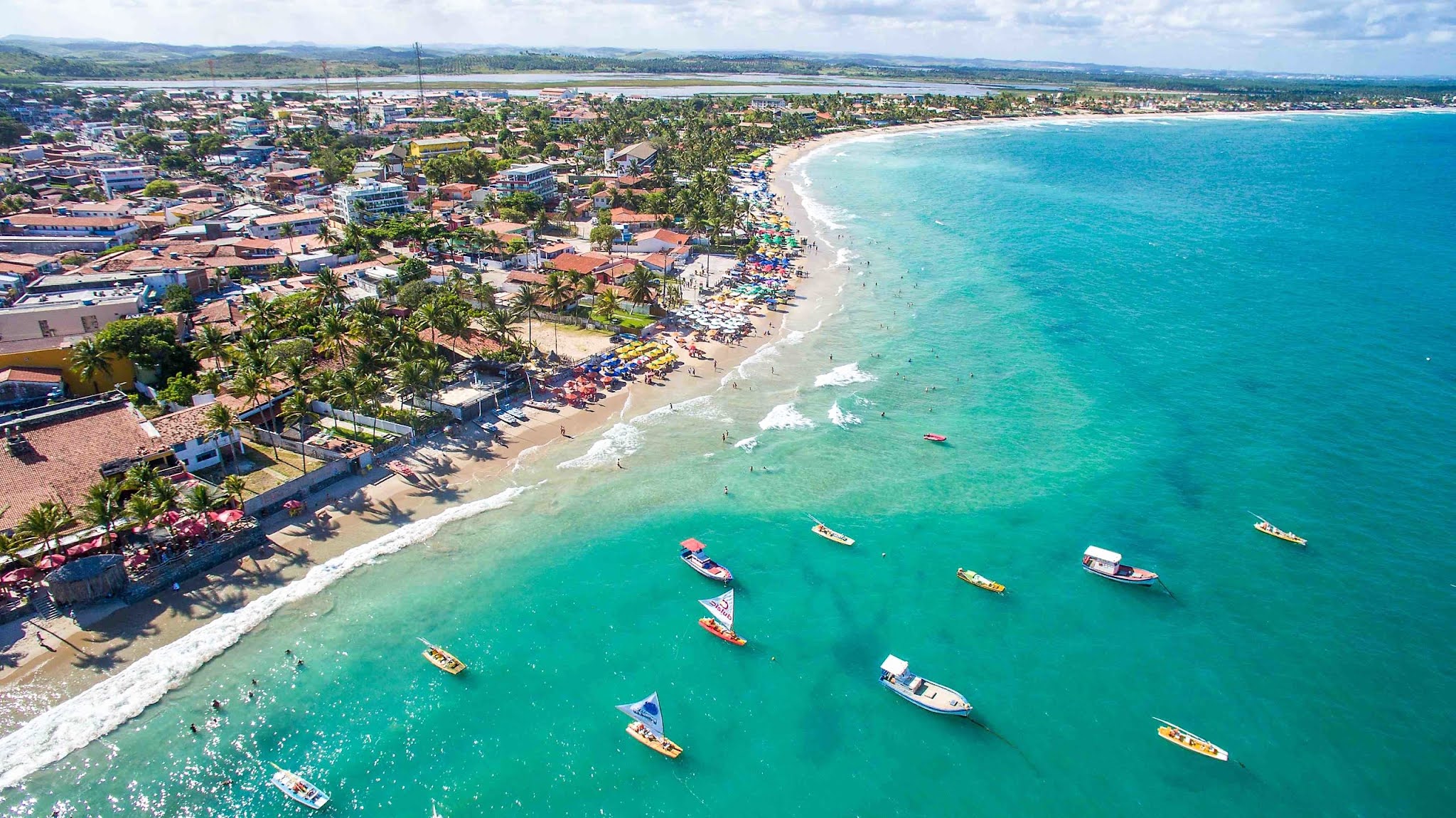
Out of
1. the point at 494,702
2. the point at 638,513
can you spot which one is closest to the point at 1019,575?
the point at 638,513

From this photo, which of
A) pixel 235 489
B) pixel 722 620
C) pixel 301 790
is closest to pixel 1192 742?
pixel 722 620

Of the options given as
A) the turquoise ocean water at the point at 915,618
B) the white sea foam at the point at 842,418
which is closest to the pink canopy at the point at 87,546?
the turquoise ocean water at the point at 915,618

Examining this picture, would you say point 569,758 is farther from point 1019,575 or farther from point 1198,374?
point 1198,374

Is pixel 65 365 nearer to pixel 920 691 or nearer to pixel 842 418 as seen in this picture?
pixel 842 418

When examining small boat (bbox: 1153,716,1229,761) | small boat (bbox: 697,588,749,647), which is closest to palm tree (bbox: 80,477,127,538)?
small boat (bbox: 697,588,749,647)

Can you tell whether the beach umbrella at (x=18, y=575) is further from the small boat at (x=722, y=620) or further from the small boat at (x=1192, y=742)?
the small boat at (x=1192, y=742)

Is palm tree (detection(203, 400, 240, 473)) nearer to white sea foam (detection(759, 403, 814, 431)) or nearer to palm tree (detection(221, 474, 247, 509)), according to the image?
palm tree (detection(221, 474, 247, 509))
